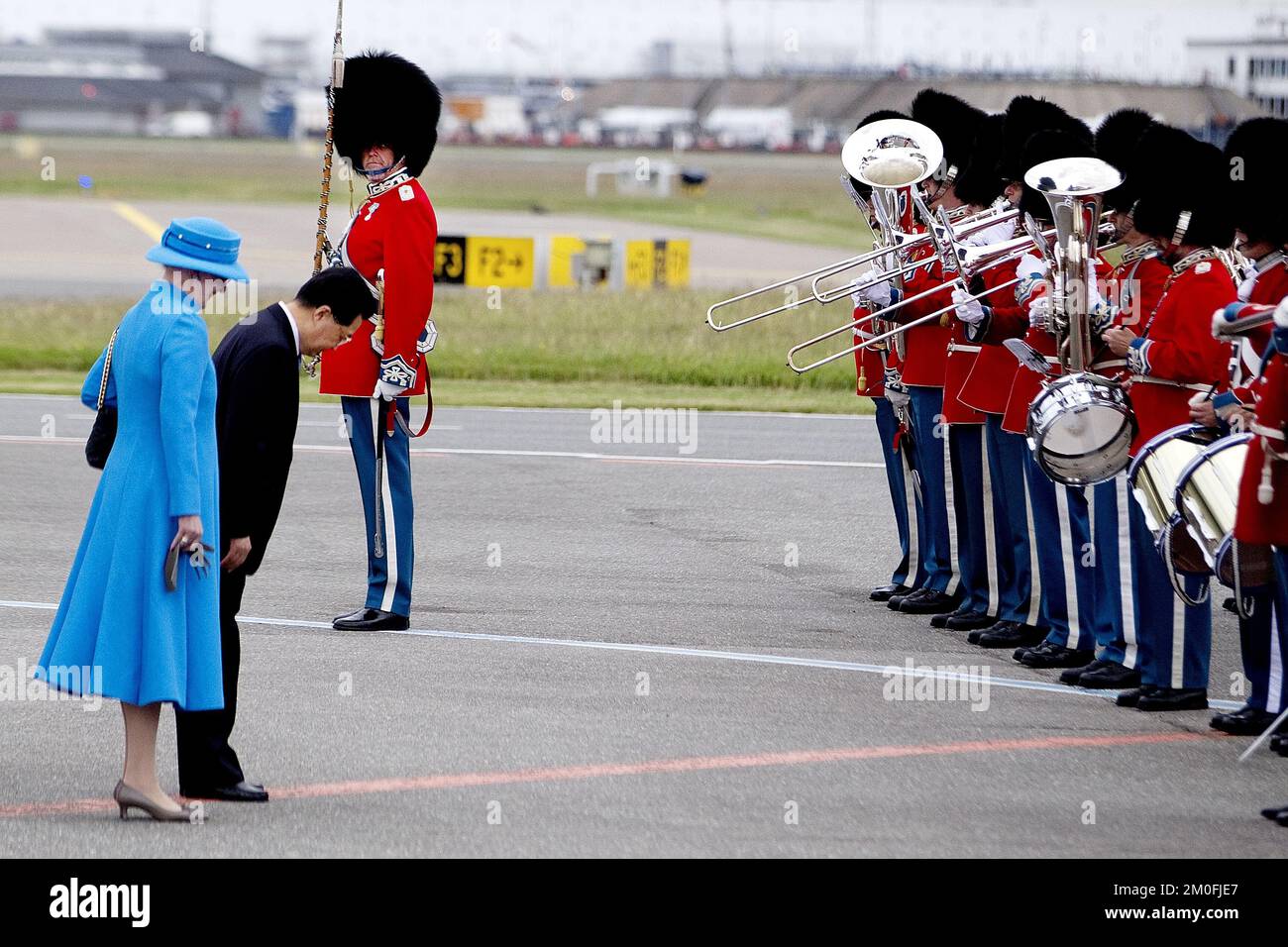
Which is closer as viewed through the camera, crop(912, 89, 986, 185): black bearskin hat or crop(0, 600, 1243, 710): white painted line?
crop(0, 600, 1243, 710): white painted line

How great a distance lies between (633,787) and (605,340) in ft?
59.8

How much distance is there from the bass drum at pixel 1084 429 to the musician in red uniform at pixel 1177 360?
91 millimetres

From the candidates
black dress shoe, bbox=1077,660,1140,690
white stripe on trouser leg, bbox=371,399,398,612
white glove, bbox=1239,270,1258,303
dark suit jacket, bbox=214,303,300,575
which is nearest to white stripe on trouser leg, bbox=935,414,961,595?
black dress shoe, bbox=1077,660,1140,690

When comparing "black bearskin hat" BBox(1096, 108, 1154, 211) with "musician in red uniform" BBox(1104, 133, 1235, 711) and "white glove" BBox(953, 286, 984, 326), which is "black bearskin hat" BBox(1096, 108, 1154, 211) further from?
"white glove" BBox(953, 286, 984, 326)

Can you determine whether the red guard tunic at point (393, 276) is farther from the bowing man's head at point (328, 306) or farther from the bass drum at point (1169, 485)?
the bass drum at point (1169, 485)

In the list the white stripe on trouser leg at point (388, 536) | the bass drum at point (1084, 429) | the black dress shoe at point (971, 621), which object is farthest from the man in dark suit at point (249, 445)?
the black dress shoe at point (971, 621)

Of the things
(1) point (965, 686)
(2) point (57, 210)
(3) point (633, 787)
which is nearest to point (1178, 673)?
(1) point (965, 686)

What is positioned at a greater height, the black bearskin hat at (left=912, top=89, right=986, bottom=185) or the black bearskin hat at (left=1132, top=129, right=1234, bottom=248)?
the black bearskin hat at (left=912, top=89, right=986, bottom=185)

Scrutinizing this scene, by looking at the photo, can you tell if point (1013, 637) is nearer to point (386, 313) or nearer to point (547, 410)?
point (386, 313)

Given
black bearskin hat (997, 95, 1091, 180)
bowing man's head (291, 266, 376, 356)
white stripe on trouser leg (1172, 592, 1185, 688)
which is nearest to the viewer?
bowing man's head (291, 266, 376, 356)

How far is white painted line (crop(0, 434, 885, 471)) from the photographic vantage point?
15.8m

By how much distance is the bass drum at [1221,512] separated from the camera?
7.25 meters

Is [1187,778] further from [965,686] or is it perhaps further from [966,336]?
[966,336]

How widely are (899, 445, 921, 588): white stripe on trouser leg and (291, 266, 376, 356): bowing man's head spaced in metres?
4.45
